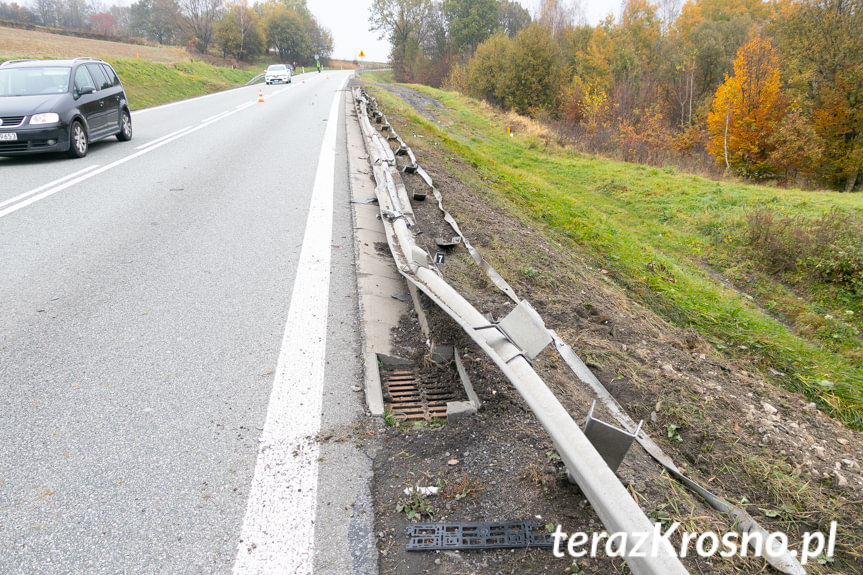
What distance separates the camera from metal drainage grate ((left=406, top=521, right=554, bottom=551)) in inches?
82.7

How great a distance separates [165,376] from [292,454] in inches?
46.4

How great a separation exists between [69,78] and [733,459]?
41.4 ft

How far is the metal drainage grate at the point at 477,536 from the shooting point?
6.89 ft

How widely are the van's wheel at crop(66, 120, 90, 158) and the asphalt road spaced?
9.46 feet

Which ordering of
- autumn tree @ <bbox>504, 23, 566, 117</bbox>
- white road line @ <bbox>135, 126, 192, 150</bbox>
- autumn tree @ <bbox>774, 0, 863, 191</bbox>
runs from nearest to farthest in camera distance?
white road line @ <bbox>135, 126, 192, 150</bbox> < autumn tree @ <bbox>774, 0, 863, 191</bbox> < autumn tree @ <bbox>504, 23, 566, 117</bbox>

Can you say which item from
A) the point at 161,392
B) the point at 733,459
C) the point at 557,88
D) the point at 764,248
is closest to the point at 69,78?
the point at 161,392

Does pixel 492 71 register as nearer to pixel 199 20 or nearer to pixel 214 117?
pixel 214 117

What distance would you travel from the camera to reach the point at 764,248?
9.95m

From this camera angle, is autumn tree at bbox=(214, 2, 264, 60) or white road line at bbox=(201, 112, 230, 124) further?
autumn tree at bbox=(214, 2, 264, 60)

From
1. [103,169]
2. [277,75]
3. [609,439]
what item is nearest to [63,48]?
[277,75]

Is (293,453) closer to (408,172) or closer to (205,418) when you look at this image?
(205,418)

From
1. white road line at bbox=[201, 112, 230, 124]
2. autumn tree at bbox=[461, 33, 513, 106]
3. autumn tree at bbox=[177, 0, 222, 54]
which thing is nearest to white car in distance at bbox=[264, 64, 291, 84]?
autumn tree at bbox=[461, 33, 513, 106]

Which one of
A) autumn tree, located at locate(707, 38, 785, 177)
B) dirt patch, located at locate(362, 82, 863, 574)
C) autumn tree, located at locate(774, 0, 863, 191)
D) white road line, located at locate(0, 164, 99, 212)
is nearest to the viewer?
dirt patch, located at locate(362, 82, 863, 574)

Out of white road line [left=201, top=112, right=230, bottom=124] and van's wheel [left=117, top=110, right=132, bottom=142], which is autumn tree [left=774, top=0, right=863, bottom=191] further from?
van's wheel [left=117, top=110, right=132, bottom=142]
